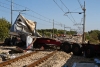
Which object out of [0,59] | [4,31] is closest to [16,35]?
[0,59]

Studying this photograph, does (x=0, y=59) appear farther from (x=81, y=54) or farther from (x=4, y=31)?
(x=4, y=31)

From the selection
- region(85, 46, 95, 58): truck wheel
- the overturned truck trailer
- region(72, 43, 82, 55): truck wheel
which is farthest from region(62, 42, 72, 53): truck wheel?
the overturned truck trailer

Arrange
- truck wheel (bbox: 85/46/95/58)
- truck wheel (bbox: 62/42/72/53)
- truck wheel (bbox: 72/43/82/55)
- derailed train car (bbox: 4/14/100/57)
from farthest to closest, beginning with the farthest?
1. derailed train car (bbox: 4/14/100/57)
2. truck wheel (bbox: 62/42/72/53)
3. truck wheel (bbox: 72/43/82/55)
4. truck wheel (bbox: 85/46/95/58)

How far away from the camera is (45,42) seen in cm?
2698

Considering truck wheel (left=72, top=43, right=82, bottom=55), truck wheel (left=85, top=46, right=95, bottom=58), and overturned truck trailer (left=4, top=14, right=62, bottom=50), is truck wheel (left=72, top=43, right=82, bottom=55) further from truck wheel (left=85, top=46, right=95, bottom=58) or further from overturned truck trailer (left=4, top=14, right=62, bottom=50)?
overturned truck trailer (left=4, top=14, right=62, bottom=50)

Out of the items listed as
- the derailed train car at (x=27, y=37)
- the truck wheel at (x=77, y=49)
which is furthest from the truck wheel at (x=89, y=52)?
the derailed train car at (x=27, y=37)

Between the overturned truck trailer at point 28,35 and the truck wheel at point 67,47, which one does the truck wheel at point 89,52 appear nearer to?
the truck wheel at point 67,47

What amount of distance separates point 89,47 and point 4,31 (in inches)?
1553

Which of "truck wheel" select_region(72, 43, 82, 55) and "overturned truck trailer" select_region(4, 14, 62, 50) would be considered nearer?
"truck wheel" select_region(72, 43, 82, 55)

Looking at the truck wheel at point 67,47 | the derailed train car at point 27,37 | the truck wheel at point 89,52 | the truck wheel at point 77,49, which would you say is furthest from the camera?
the derailed train car at point 27,37

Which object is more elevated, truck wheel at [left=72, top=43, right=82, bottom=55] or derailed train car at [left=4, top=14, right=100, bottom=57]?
derailed train car at [left=4, top=14, right=100, bottom=57]

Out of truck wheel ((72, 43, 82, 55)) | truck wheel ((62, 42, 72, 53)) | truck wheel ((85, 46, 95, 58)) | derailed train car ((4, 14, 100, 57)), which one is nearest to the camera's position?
truck wheel ((85, 46, 95, 58))

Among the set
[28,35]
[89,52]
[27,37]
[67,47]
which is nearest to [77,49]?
[67,47]

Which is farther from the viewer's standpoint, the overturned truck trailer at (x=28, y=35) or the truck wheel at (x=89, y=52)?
the overturned truck trailer at (x=28, y=35)
